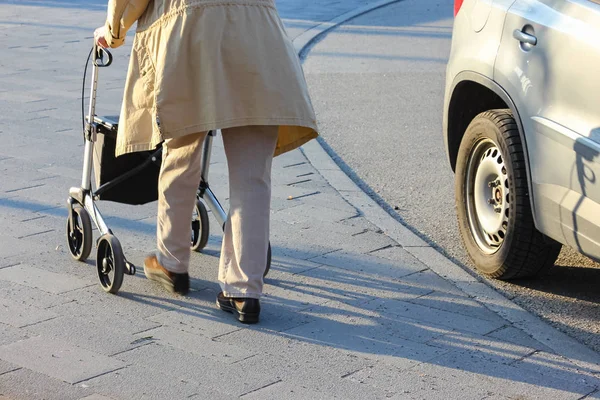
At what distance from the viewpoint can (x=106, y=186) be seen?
474cm

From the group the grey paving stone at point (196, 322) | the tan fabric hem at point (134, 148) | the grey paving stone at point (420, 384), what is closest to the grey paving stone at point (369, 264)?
the grey paving stone at point (196, 322)

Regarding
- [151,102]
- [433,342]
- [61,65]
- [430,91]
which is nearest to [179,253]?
[151,102]

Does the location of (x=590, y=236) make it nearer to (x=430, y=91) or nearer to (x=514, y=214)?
(x=514, y=214)

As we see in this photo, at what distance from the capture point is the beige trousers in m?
4.14

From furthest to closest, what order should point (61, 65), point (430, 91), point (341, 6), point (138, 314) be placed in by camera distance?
point (341, 6) → point (61, 65) → point (430, 91) → point (138, 314)

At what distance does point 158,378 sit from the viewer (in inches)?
146

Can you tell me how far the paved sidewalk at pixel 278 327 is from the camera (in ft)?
12.1

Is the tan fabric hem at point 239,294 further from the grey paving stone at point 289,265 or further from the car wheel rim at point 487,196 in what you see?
the car wheel rim at point 487,196

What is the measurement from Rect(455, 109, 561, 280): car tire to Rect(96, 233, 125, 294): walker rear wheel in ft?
5.76

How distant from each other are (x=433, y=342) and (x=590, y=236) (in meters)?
0.77

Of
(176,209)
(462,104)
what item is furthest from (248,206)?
(462,104)

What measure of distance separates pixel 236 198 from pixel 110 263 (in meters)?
0.75

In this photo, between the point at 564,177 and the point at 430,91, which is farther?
the point at 430,91

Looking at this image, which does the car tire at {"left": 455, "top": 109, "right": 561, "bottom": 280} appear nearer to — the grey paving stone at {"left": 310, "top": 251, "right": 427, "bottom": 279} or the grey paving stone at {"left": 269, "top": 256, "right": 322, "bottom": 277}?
the grey paving stone at {"left": 310, "top": 251, "right": 427, "bottom": 279}
